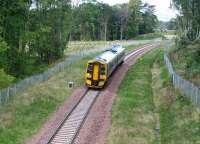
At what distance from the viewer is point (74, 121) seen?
106 ft

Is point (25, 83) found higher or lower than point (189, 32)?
lower

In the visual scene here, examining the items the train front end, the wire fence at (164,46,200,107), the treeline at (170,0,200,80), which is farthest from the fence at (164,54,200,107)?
the treeline at (170,0,200,80)

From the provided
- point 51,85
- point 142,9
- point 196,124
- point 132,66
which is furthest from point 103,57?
point 142,9

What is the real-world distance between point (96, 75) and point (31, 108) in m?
10.1

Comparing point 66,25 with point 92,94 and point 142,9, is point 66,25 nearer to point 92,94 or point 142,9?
point 92,94

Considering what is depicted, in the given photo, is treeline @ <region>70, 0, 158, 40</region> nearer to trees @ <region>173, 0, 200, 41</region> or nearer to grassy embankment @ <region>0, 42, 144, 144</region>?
trees @ <region>173, 0, 200, 41</region>

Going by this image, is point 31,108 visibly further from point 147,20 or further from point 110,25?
point 147,20

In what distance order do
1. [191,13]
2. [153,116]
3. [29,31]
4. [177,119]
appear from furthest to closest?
1. [191,13]
2. [29,31]
3. [153,116]
4. [177,119]

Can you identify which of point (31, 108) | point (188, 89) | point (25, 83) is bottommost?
point (31, 108)

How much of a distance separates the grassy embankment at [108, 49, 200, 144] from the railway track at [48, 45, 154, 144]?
7.41ft

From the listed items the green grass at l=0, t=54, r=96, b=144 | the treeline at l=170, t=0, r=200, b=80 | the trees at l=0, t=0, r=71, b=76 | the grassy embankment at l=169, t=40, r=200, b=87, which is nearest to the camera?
the green grass at l=0, t=54, r=96, b=144

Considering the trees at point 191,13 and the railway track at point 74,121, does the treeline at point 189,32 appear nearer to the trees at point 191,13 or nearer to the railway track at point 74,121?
the trees at point 191,13

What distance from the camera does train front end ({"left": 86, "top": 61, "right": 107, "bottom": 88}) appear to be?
43231mm

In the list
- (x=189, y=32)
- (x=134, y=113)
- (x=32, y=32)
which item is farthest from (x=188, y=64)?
(x=189, y=32)
